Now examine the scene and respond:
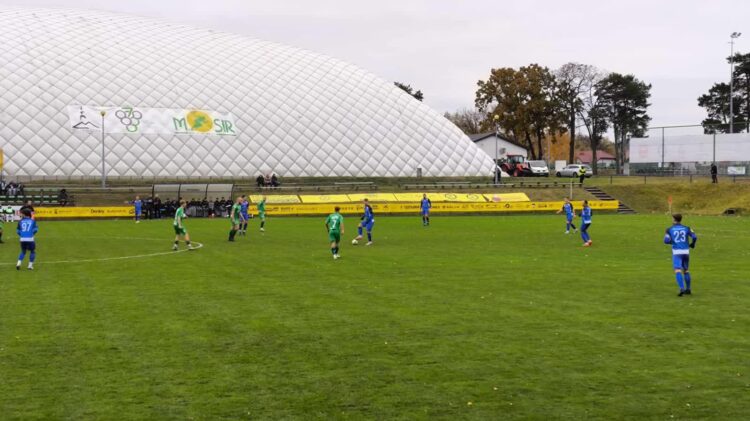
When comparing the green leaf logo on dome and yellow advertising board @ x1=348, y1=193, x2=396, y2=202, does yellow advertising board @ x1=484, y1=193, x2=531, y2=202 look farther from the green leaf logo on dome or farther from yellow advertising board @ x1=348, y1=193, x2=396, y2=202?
the green leaf logo on dome

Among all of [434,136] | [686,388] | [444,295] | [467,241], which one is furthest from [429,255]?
[434,136]

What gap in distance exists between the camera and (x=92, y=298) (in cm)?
1638

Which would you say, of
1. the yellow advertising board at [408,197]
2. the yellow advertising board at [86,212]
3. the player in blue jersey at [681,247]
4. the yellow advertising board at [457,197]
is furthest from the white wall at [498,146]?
the player in blue jersey at [681,247]

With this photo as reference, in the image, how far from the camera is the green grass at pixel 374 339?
885 cm

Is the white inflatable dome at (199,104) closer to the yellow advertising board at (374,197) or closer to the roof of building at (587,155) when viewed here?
the yellow advertising board at (374,197)

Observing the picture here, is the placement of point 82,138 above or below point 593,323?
above

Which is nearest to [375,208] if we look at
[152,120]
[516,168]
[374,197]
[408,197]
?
[374,197]

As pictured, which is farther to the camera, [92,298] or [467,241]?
[467,241]

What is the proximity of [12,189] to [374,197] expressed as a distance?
25120 mm

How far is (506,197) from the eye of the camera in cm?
6147

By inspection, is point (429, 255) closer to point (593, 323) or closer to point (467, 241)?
point (467, 241)

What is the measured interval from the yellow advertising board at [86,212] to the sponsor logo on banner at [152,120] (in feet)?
38.8

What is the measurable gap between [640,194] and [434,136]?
21.4 meters

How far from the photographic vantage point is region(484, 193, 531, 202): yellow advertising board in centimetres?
6094
